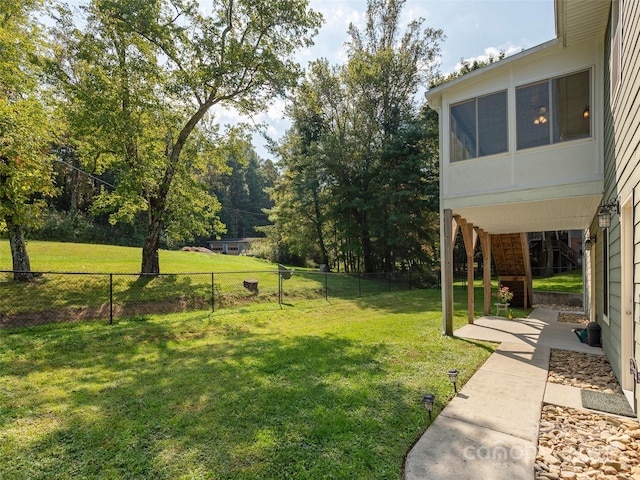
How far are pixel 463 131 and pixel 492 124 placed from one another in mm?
576

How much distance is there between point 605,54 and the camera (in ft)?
16.3

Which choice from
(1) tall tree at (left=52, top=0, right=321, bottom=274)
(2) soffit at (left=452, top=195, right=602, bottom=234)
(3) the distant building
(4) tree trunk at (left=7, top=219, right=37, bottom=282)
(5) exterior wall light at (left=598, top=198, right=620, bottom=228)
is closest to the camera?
(5) exterior wall light at (left=598, top=198, right=620, bottom=228)

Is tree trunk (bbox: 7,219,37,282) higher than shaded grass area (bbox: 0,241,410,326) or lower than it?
higher

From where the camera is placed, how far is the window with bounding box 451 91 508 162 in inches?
241

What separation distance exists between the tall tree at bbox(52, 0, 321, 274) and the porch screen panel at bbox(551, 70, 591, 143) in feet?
26.8

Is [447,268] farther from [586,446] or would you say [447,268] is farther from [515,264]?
[515,264]

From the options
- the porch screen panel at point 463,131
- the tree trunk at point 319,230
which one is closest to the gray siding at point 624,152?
the porch screen panel at point 463,131

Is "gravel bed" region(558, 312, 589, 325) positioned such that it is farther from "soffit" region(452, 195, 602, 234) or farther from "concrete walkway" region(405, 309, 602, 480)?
"concrete walkway" region(405, 309, 602, 480)

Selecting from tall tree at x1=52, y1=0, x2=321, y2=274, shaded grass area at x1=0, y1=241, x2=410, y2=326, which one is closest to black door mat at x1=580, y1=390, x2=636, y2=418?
shaded grass area at x1=0, y1=241, x2=410, y2=326

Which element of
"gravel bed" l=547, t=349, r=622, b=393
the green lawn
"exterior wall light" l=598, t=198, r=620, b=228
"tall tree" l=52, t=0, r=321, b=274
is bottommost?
"gravel bed" l=547, t=349, r=622, b=393

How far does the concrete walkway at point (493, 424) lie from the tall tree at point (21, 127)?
296 inches

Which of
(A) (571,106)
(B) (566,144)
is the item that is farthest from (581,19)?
(B) (566,144)

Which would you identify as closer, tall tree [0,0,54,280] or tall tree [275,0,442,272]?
tall tree [0,0,54,280]

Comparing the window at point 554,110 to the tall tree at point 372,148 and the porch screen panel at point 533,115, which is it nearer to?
the porch screen panel at point 533,115
